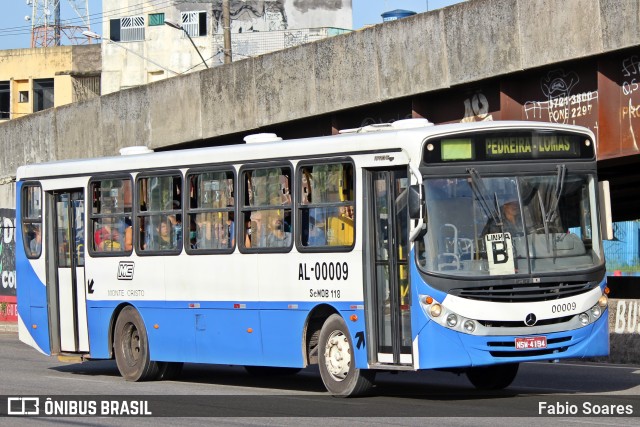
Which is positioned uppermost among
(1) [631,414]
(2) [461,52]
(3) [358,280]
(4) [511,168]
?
(2) [461,52]

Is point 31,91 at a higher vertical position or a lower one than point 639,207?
higher

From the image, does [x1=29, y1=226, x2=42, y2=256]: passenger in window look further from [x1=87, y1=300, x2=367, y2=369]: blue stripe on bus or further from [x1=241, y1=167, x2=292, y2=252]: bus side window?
[x1=241, y1=167, x2=292, y2=252]: bus side window

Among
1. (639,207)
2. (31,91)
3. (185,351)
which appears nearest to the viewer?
(185,351)

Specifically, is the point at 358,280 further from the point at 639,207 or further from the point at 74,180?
the point at 639,207

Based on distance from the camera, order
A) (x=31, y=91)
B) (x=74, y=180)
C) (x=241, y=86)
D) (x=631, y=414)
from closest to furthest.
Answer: (x=631, y=414)
(x=74, y=180)
(x=241, y=86)
(x=31, y=91)

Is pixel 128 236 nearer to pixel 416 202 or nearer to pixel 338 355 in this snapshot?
pixel 338 355

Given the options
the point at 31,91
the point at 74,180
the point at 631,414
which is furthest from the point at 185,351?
the point at 31,91

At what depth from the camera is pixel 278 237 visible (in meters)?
16.0

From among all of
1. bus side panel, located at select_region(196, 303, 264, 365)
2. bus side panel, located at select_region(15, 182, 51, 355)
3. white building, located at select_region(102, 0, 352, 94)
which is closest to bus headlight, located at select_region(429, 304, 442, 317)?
bus side panel, located at select_region(196, 303, 264, 365)

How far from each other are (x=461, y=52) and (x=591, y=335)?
23.6ft

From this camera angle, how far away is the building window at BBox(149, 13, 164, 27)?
84.5m

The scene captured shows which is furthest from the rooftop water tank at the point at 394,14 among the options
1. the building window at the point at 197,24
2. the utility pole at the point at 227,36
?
the building window at the point at 197,24

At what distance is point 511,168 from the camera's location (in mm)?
14398

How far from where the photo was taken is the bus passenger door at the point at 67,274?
19391 mm
